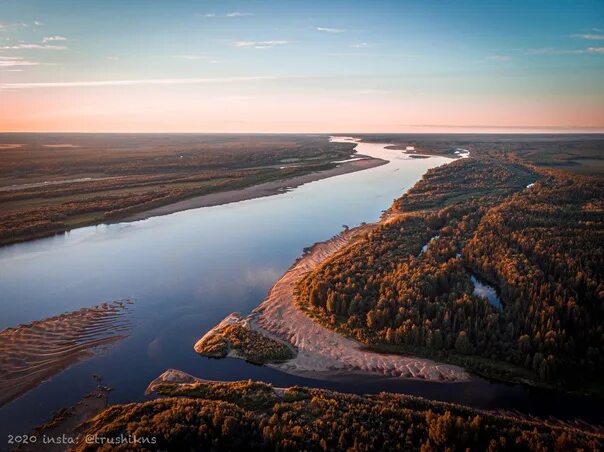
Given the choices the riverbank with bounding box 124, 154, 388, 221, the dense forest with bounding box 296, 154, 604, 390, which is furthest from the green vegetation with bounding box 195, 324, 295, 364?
the riverbank with bounding box 124, 154, 388, 221

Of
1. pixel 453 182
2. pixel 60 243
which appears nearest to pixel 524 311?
pixel 60 243

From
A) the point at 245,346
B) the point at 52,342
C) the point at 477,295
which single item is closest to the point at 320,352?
the point at 245,346

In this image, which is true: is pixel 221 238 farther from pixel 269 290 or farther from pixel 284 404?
pixel 284 404

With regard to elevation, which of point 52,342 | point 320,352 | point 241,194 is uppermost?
point 241,194

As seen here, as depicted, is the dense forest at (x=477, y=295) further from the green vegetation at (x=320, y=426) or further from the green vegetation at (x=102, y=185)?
the green vegetation at (x=102, y=185)

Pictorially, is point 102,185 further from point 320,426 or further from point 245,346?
point 320,426

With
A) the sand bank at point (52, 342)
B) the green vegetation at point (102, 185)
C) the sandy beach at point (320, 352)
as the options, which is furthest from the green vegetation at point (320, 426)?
the green vegetation at point (102, 185)
